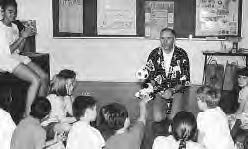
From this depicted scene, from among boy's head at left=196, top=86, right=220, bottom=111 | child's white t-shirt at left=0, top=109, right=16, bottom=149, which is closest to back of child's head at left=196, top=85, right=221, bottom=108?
boy's head at left=196, top=86, right=220, bottom=111

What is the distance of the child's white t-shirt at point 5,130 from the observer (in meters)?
3.40

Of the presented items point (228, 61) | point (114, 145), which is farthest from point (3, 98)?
point (228, 61)

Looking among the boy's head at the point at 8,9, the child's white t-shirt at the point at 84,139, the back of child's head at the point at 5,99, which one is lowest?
the child's white t-shirt at the point at 84,139

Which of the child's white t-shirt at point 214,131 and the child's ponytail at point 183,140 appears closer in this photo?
the child's ponytail at point 183,140

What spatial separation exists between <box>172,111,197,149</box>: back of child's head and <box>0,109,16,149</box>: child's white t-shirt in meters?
1.18

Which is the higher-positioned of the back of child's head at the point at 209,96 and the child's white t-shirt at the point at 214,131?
the back of child's head at the point at 209,96

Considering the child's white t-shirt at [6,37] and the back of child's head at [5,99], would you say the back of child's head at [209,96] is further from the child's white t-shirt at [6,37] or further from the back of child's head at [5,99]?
the child's white t-shirt at [6,37]

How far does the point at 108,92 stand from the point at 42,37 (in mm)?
1717

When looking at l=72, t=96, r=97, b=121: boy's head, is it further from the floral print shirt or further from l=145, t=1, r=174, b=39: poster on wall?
l=145, t=1, r=174, b=39: poster on wall

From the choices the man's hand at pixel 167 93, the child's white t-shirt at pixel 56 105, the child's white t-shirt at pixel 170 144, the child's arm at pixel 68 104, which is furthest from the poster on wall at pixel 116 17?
the child's white t-shirt at pixel 170 144

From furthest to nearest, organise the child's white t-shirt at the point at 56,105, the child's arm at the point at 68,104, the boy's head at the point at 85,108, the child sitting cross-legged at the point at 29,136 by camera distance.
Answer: the child's arm at the point at 68,104
the child's white t-shirt at the point at 56,105
the boy's head at the point at 85,108
the child sitting cross-legged at the point at 29,136

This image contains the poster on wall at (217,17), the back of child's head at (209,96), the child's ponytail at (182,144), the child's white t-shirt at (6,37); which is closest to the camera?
the child's ponytail at (182,144)

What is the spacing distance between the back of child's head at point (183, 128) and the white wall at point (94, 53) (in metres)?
5.16

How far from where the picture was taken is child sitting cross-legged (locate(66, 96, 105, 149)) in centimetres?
317
